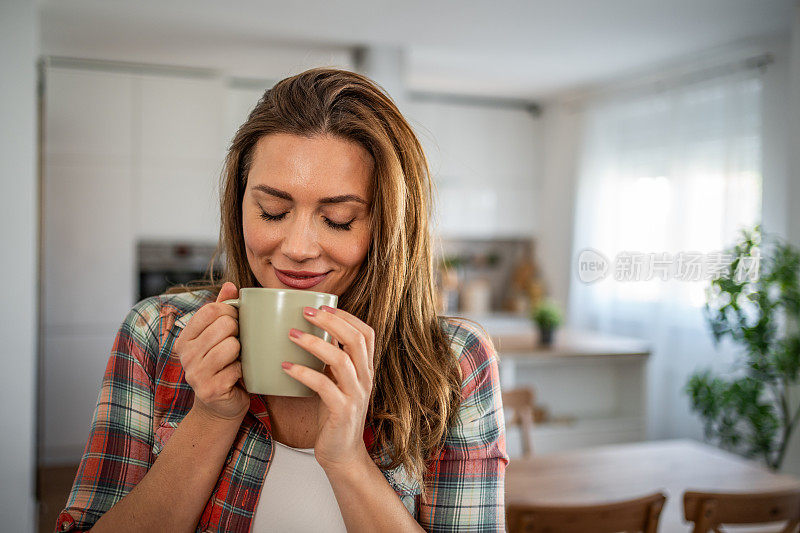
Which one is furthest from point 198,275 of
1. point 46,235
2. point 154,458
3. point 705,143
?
point 154,458

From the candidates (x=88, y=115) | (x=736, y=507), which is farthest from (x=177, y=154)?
(x=736, y=507)

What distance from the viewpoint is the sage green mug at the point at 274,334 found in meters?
0.66

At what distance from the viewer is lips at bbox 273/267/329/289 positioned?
773mm

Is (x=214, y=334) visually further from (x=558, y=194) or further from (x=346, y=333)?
(x=558, y=194)

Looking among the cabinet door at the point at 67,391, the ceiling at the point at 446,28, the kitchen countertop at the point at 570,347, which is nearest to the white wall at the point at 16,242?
the ceiling at the point at 446,28

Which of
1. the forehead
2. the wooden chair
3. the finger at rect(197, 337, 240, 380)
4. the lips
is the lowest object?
the wooden chair

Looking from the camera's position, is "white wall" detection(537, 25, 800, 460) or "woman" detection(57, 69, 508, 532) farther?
"white wall" detection(537, 25, 800, 460)

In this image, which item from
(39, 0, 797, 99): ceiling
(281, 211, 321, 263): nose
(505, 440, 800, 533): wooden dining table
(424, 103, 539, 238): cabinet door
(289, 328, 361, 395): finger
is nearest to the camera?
(289, 328, 361, 395): finger

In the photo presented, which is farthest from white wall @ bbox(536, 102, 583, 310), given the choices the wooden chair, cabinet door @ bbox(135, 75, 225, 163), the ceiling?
the wooden chair

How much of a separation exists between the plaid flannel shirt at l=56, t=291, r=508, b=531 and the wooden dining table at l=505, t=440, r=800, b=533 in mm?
1007

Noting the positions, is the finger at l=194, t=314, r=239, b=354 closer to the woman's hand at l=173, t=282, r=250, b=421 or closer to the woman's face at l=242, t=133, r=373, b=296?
the woman's hand at l=173, t=282, r=250, b=421

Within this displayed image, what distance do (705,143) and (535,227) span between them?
194cm

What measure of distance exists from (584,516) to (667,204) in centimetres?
354

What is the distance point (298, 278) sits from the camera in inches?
30.5
